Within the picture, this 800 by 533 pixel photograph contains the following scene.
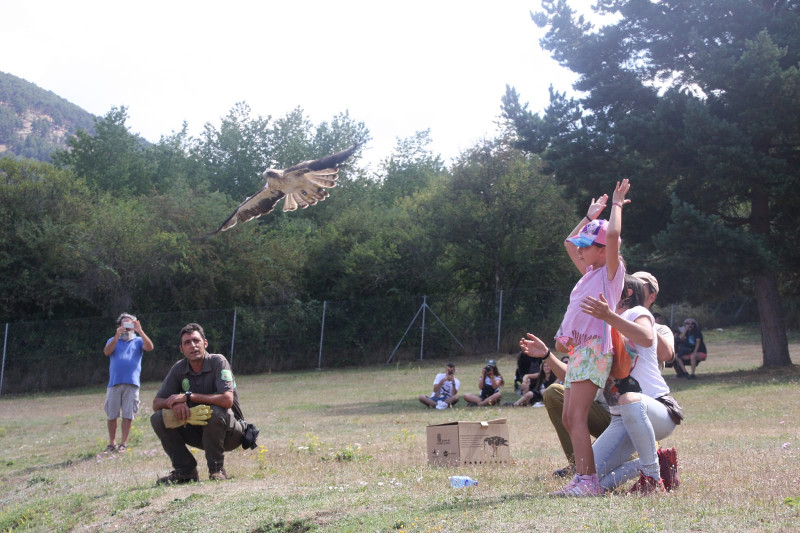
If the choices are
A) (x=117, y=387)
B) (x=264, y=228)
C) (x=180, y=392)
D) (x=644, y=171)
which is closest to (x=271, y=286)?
(x=264, y=228)

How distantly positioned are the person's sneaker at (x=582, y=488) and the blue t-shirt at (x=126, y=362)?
729cm

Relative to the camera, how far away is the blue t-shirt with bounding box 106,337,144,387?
1077 centimetres

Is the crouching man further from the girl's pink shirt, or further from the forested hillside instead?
the forested hillside

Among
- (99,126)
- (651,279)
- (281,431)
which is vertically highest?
(99,126)

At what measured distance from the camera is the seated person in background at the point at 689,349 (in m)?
18.1

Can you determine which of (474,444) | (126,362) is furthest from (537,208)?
(474,444)

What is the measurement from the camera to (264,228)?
114 ft

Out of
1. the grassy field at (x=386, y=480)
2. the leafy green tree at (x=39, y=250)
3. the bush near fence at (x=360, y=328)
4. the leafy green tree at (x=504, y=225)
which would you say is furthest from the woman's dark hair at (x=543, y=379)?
the leafy green tree at (x=39, y=250)

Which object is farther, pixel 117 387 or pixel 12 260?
pixel 12 260

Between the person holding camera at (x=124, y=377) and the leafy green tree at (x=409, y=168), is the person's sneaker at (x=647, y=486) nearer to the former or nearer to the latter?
the person holding camera at (x=124, y=377)

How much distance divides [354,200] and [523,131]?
27586 millimetres

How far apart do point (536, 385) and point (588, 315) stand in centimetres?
935

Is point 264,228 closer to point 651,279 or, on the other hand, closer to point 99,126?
point 99,126

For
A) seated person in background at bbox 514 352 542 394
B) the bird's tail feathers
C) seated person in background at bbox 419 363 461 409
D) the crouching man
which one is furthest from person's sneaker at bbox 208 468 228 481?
seated person in background at bbox 514 352 542 394
